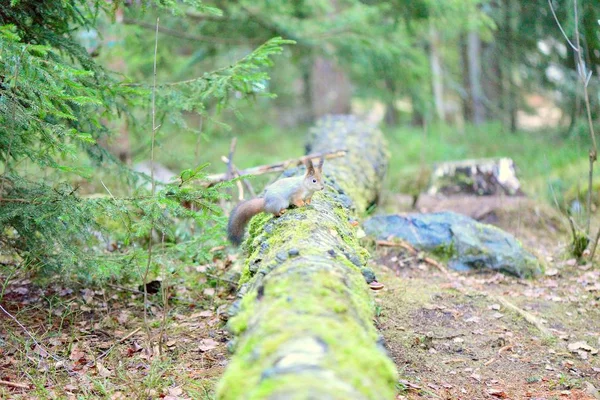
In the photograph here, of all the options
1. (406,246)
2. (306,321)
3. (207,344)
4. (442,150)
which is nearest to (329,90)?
(442,150)

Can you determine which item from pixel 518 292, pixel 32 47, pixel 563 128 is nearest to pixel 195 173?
pixel 32 47

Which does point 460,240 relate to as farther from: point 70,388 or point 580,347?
point 70,388

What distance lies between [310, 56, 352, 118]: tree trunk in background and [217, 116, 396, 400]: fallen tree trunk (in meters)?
11.3

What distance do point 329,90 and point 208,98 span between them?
9.43m

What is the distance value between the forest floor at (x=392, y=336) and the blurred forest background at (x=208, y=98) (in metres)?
0.51

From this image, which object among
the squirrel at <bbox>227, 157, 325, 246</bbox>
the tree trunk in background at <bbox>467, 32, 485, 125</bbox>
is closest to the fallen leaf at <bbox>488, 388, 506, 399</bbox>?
the squirrel at <bbox>227, 157, 325, 246</bbox>

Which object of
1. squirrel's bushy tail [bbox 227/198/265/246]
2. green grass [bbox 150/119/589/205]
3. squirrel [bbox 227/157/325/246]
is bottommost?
green grass [bbox 150/119/589/205]

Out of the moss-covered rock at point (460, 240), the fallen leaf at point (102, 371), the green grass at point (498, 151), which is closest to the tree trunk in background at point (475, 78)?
the green grass at point (498, 151)

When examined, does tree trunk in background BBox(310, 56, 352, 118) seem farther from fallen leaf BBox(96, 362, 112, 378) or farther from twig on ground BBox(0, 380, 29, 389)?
twig on ground BBox(0, 380, 29, 389)

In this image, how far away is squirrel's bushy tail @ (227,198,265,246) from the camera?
4.95 meters

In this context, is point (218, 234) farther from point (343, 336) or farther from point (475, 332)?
point (343, 336)

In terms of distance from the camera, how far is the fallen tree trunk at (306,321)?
2137 millimetres

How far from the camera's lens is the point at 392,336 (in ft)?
16.0

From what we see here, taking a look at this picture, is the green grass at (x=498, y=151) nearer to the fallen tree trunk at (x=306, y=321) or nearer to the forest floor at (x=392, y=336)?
the forest floor at (x=392, y=336)
